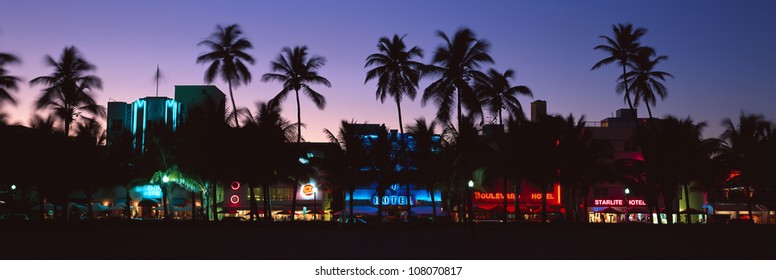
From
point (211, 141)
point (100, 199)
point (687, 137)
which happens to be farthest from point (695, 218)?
point (100, 199)

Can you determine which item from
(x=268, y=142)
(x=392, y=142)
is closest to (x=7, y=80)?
(x=268, y=142)

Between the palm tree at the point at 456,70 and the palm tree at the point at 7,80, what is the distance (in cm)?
2468

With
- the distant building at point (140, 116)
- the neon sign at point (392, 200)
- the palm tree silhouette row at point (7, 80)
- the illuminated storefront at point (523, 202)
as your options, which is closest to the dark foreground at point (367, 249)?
the palm tree silhouette row at point (7, 80)

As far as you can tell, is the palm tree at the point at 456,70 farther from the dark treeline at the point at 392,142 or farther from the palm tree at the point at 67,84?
the palm tree at the point at 67,84

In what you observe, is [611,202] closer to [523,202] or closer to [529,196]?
[529,196]

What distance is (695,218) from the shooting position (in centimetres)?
6297

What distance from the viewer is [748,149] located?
163 feet

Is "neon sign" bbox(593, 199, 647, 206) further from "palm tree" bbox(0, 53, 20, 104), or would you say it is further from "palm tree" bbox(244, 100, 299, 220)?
"palm tree" bbox(0, 53, 20, 104)

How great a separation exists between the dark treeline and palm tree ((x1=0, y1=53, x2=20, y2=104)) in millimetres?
9721

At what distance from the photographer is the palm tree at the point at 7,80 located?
31.8 m

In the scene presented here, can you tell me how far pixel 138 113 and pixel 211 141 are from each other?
85.6 ft

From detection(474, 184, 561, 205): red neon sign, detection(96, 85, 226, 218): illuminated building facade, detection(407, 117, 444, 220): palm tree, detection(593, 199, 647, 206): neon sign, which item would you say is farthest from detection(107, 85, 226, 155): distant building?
detection(593, 199, 647, 206): neon sign

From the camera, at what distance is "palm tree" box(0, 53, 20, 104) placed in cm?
3177

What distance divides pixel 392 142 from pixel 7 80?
2905cm
